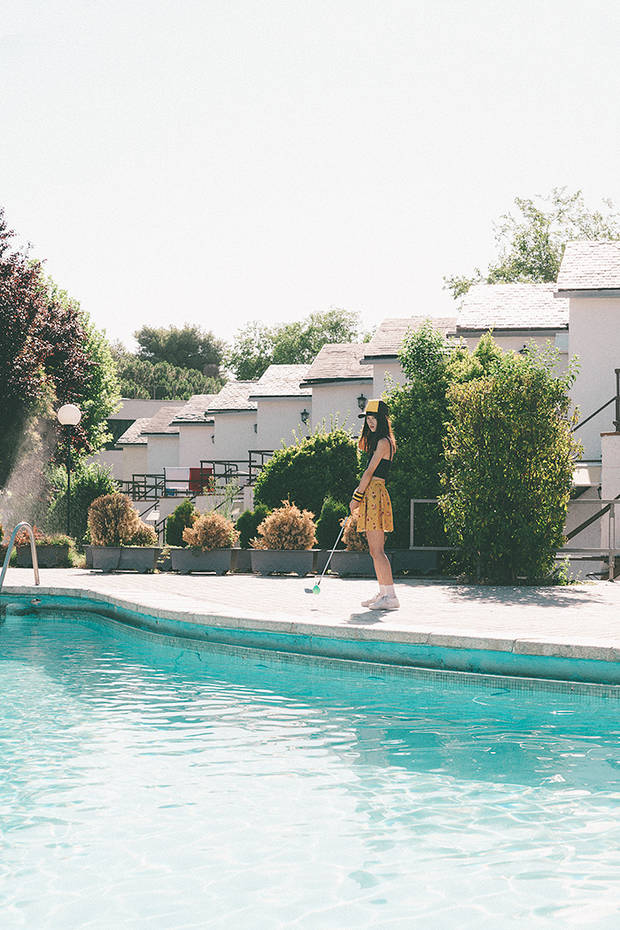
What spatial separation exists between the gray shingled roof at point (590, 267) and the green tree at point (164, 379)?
57793 millimetres

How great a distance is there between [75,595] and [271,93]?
25.7 ft

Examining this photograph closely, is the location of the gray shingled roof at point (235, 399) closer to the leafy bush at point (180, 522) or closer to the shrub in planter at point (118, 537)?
the leafy bush at point (180, 522)

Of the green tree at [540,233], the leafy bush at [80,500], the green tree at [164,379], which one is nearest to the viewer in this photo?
the leafy bush at [80,500]

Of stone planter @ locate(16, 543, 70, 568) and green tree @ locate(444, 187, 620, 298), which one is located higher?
green tree @ locate(444, 187, 620, 298)

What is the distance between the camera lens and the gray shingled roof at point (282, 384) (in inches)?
1487

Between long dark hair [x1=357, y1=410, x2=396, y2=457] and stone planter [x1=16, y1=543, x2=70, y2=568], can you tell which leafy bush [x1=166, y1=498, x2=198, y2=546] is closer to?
stone planter [x1=16, y1=543, x2=70, y2=568]

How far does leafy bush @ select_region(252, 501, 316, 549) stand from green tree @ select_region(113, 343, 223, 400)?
64.0 metres

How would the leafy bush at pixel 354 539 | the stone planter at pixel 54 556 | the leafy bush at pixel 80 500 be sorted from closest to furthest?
the leafy bush at pixel 354 539, the stone planter at pixel 54 556, the leafy bush at pixel 80 500

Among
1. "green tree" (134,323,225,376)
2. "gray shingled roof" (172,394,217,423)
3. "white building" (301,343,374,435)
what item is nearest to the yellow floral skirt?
"white building" (301,343,374,435)

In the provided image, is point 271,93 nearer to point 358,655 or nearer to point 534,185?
point 358,655

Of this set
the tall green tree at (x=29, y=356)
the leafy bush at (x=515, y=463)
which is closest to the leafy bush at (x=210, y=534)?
the leafy bush at (x=515, y=463)

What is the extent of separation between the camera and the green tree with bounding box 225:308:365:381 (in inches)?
3329

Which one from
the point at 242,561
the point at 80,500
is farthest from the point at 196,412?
the point at 242,561

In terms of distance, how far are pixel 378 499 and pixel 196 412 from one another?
38.8m
